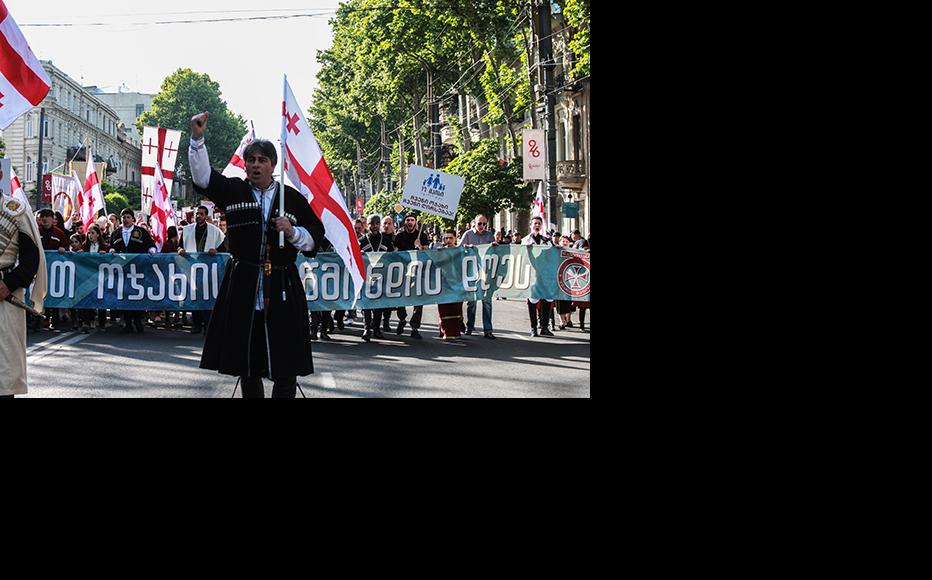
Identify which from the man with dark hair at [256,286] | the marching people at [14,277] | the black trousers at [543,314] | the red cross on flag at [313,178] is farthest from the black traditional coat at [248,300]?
the black trousers at [543,314]

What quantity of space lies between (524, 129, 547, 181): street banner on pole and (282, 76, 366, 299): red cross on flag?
2074 cm

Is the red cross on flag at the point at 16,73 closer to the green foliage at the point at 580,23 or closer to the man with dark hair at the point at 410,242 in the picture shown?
the man with dark hair at the point at 410,242

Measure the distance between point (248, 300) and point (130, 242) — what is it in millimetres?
9428

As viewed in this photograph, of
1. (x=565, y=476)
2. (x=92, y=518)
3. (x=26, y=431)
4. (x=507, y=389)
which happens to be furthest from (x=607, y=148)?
(x=507, y=389)

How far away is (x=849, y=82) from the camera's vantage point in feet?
16.6

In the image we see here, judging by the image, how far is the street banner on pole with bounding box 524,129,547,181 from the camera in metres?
27.8

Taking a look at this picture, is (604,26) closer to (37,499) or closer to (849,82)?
(849,82)

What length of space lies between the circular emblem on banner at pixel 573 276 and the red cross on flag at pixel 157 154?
7.62 meters

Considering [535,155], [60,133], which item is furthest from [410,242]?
[60,133]

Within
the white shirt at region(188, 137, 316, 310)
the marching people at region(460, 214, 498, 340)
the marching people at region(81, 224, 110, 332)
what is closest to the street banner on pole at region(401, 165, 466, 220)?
the marching people at region(460, 214, 498, 340)

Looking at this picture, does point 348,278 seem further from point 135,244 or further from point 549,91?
point 549,91

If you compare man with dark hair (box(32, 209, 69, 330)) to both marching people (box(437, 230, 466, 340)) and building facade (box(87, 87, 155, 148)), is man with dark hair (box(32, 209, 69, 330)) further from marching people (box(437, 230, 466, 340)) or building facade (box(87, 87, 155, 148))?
building facade (box(87, 87, 155, 148))

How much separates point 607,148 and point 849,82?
1.22 meters

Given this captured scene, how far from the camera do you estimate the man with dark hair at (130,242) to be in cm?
1507
